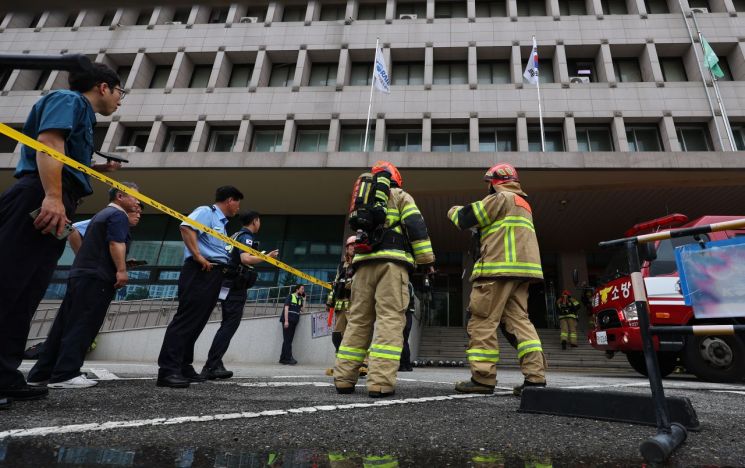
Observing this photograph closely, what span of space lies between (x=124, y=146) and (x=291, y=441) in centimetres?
1849

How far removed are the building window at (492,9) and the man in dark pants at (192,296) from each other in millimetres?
19476

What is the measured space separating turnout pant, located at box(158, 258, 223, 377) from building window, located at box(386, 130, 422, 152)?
1373 cm

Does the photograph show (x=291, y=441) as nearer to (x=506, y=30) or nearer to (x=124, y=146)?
(x=124, y=146)

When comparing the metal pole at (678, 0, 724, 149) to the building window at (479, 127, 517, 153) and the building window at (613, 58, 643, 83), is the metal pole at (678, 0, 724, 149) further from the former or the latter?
the building window at (479, 127, 517, 153)

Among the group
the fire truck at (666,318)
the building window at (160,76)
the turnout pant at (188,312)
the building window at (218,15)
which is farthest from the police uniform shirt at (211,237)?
the building window at (218,15)

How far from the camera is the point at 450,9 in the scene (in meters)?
19.5

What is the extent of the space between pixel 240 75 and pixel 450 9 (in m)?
10.5

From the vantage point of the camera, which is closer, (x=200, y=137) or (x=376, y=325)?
(x=376, y=325)

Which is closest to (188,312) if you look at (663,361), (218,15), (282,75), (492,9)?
(663,361)

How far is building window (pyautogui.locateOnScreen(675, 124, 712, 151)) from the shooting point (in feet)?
51.8

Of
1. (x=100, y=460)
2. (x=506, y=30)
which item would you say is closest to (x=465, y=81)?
(x=506, y=30)

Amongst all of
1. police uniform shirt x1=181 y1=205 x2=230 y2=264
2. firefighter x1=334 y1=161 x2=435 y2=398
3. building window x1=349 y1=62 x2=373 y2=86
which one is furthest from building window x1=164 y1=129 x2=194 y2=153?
firefighter x1=334 y1=161 x2=435 y2=398

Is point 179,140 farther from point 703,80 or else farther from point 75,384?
point 703,80

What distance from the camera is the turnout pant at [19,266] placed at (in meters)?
2.06
